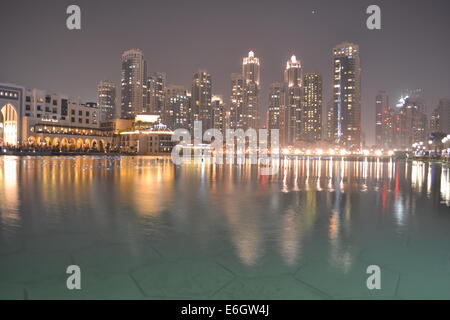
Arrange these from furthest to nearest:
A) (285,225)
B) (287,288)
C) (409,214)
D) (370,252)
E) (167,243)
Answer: (409,214), (285,225), (167,243), (370,252), (287,288)

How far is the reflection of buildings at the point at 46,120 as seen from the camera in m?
89.5

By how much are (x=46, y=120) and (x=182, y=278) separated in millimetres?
106323

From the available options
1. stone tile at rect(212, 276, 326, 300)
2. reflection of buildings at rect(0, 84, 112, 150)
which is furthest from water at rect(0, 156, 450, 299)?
reflection of buildings at rect(0, 84, 112, 150)

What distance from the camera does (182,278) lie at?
4.49m

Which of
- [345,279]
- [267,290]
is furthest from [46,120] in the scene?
[345,279]

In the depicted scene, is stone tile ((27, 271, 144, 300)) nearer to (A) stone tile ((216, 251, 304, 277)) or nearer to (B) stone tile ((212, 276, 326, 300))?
(B) stone tile ((212, 276, 326, 300))

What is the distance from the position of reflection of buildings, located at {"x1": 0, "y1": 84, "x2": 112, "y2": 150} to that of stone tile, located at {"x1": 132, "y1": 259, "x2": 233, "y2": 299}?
96.2 meters

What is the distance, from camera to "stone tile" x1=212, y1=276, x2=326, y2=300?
13.2 ft

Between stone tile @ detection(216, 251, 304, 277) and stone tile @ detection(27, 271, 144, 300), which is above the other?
stone tile @ detection(216, 251, 304, 277)

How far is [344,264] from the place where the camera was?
16.7ft

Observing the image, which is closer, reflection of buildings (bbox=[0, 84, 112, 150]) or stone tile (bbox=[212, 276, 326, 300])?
stone tile (bbox=[212, 276, 326, 300])

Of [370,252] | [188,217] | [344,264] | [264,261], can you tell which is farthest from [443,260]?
[188,217]
